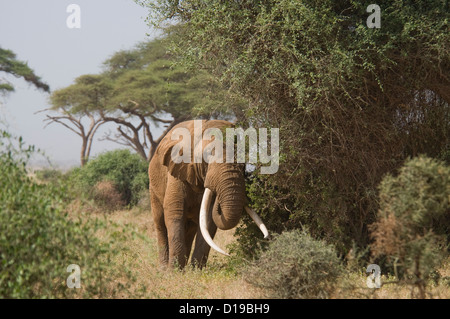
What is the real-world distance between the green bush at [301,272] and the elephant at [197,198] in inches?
58.9

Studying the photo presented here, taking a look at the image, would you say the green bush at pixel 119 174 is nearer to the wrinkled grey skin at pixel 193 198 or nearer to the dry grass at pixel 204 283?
the dry grass at pixel 204 283

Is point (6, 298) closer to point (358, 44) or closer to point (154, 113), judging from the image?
point (358, 44)

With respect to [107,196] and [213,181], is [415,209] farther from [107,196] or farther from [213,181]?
[107,196]

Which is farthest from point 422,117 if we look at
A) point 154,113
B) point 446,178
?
point 154,113

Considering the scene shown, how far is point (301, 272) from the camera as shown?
7109 mm

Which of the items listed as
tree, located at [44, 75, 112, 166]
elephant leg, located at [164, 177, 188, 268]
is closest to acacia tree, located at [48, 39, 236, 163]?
tree, located at [44, 75, 112, 166]

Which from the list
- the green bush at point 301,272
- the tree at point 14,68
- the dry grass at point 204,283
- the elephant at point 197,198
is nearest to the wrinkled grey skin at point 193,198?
the elephant at point 197,198

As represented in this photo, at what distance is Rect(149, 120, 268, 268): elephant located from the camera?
895cm

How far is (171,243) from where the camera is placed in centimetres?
991

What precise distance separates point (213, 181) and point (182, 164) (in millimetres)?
910

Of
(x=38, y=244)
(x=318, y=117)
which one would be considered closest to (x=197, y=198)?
(x=318, y=117)

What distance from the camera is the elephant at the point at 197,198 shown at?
895 cm

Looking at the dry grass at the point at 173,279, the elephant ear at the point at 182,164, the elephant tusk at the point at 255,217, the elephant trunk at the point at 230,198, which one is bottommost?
the dry grass at the point at 173,279

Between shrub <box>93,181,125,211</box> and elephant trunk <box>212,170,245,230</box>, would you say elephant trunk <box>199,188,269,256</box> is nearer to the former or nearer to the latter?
elephant trunk <box>212,170,245,230</box>
